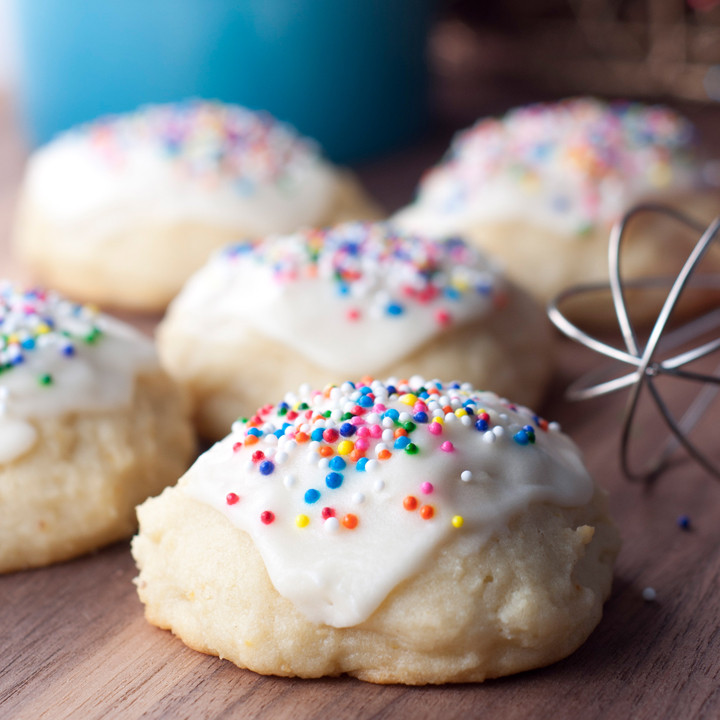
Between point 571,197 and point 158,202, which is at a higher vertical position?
point 571,197

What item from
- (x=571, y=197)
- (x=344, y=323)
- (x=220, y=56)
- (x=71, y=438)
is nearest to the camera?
(x=71, y=438)

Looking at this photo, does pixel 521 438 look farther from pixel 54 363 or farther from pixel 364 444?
pixel 54 363

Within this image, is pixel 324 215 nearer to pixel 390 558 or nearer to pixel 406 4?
pixel 406 4

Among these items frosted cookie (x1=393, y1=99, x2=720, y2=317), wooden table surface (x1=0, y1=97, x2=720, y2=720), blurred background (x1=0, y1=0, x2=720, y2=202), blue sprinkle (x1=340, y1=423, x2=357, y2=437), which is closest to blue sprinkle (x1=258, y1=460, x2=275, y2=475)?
blue sprinkle (x1=340, y1=423, x2=357, y2=437)

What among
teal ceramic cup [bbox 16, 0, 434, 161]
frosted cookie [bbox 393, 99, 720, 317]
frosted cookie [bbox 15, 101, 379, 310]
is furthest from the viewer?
teal ceramic cup [bbox 16, 0, 434, 161]

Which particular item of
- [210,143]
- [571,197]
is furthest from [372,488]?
[210,143]

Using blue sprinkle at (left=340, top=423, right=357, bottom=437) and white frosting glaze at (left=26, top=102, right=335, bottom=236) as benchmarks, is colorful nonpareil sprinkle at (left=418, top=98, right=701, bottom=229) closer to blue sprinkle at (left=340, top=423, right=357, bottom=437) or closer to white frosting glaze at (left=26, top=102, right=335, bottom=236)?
white frosting glaze at (left=26, top=102, right=335, bottom=236)

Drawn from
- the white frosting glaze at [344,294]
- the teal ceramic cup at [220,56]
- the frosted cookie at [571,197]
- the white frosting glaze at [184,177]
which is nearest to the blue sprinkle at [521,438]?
the white frosting glaze at [344,294]

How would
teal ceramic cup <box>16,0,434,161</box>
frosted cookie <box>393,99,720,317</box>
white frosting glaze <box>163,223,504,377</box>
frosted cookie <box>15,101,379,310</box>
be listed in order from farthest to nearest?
1. teal ceramic cup <box>16,0,434,161</box>
2. frosted cookie <box>15,101,379,310</box>
3. frosted cookie <box>393,99,720,317</box>
4. white frosting glaze <box>163,223,504,377</box>
